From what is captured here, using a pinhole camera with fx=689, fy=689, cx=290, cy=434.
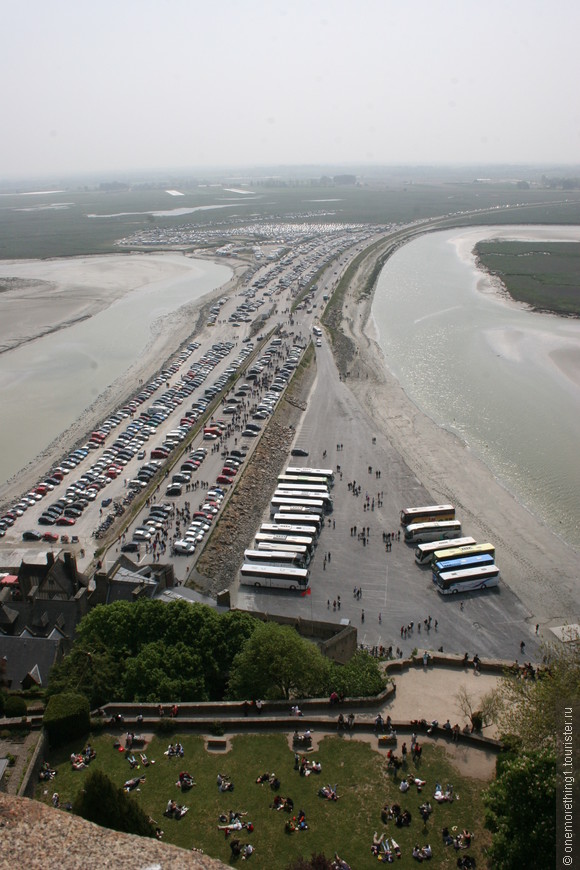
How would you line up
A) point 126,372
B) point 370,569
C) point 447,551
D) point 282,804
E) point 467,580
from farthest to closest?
point 126,372, point 447,551, point 370,569, point 467,580, point 282,804

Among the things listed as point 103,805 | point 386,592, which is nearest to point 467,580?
point 386,592

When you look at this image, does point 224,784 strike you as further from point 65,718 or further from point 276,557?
point 276,557

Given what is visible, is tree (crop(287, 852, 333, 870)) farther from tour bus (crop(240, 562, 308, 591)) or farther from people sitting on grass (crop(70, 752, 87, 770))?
tour bus (crop(240, 562, 308, 591))

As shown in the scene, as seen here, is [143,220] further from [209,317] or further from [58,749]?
[58,749]

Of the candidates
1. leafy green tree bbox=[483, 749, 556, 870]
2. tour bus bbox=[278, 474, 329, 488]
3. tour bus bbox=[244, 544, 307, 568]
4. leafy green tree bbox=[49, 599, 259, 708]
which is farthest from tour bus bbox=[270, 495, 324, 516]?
leafy green tree bbox=[483, 749, 556, 870]

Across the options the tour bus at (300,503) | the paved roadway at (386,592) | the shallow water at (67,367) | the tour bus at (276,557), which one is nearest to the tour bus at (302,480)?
the paved roadway at (386,592)

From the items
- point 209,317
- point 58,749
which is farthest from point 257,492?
point 209,317
